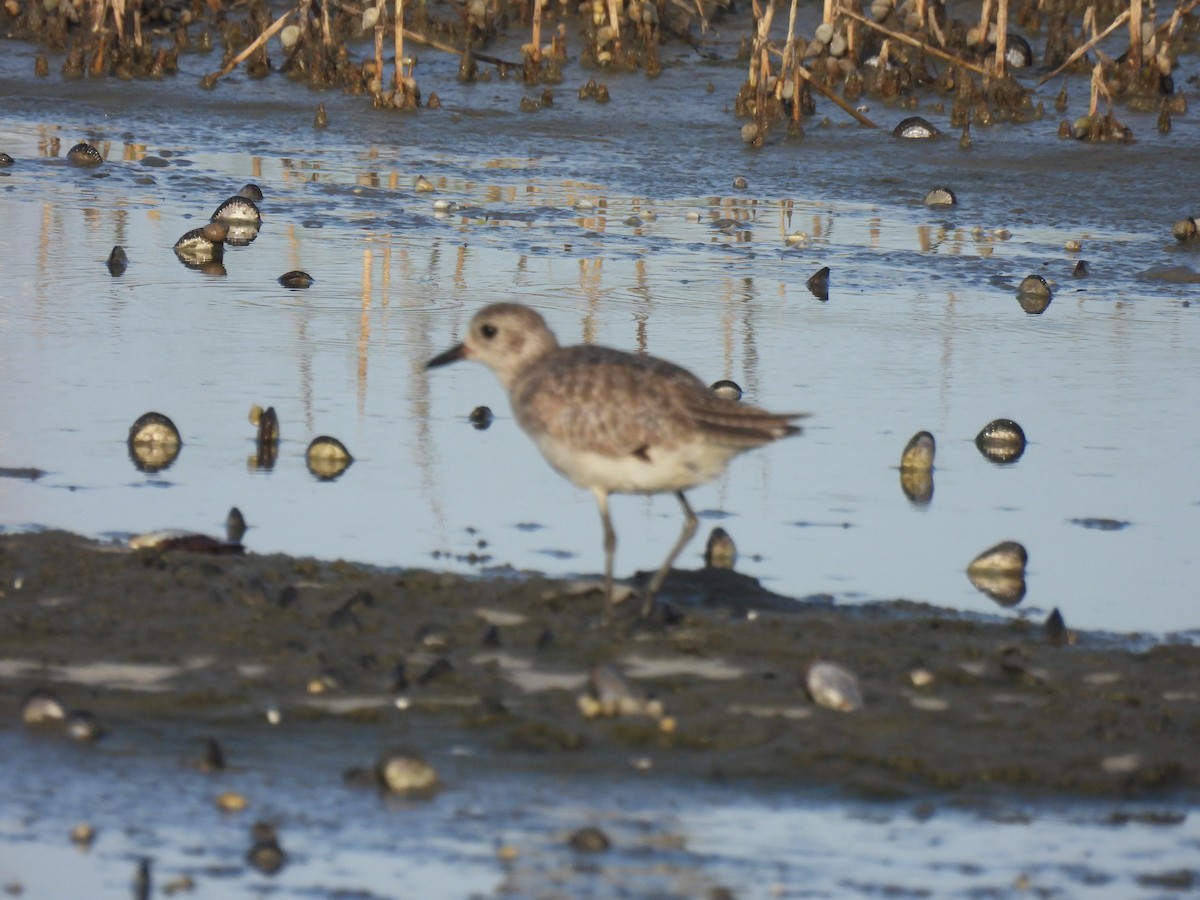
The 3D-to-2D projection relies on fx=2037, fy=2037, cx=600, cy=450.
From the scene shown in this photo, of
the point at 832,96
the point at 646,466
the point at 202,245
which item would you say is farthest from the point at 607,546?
the point at 832,96

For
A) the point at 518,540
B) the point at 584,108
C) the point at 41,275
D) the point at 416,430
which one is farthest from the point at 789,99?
the point at 518,540

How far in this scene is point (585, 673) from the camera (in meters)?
5.61

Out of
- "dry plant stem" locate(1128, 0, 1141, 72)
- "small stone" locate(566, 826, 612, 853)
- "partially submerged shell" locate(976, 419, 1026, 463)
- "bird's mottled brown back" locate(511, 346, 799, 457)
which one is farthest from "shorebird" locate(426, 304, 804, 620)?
"dry plant stem" locate(1128, 0, 1141, 72)

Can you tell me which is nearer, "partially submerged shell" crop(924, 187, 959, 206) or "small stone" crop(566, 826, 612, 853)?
"small stone" crop(566, 826, 612, 853)

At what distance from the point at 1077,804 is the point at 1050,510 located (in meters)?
2.70

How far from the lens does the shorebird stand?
5.93 metres

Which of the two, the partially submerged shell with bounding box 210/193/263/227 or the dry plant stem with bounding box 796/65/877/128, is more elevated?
the dry plant stem with bounding box 796/65/877/128

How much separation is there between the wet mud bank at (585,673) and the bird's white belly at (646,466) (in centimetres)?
38

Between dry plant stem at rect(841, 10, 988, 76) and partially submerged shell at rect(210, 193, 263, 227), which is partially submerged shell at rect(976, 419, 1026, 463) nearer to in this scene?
partially submerged shell at rect(210, 193, 263, 227)

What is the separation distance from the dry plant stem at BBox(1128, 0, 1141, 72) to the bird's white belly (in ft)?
36.7

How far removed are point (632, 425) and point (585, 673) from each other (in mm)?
768

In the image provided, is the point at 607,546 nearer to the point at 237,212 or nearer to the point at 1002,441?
the point at 1002,441

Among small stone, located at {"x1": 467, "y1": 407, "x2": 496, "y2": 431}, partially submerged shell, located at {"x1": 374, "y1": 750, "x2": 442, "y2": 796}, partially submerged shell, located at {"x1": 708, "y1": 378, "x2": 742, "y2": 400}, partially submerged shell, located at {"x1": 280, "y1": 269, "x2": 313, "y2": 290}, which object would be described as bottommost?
partially submerged shell, located at {"x1": 374, "y1": 750, "x2": 442, "y2": 796}

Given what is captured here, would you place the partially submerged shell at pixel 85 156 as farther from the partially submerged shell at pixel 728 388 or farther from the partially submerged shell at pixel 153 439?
the partially submerged shell at pixel 728 388
